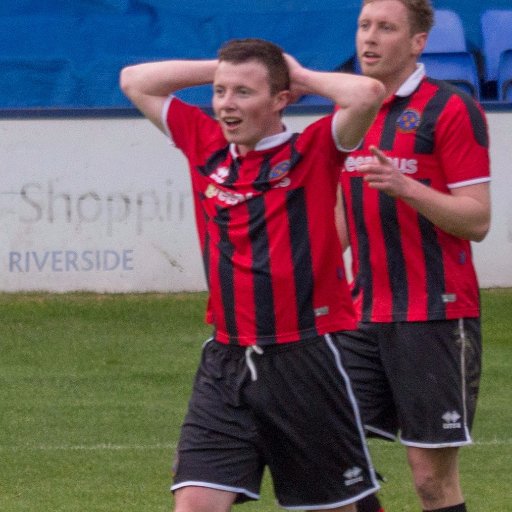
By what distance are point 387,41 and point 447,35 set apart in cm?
1002

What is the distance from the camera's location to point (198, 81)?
4.44 meters

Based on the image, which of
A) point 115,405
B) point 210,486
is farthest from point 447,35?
point 210,486

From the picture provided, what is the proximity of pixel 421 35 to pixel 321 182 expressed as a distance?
933mm

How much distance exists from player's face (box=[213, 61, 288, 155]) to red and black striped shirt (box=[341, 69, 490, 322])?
2.45 ft

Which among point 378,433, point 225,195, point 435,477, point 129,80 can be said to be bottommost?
point 435,477

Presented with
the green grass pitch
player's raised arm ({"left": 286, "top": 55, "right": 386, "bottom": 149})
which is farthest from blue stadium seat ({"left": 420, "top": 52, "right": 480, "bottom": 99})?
player's raised arm ({"left": 286, "top": 55, "right": 386, "bottom": 149})

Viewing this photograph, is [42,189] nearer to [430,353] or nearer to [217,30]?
[217,30]

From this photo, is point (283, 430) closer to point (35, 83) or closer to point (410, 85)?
point (410, 85)

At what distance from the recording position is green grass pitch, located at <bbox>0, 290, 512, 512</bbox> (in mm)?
6348

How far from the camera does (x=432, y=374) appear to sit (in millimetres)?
4812

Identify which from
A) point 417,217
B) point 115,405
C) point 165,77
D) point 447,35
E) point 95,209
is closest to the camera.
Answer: point 165,77

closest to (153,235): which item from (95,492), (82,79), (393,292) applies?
(82,79)

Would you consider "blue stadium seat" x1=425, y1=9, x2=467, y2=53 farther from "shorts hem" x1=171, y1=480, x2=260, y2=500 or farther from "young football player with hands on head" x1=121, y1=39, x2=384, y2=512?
"shorts hem" x1=171, y1=480, x2=260, y2=500

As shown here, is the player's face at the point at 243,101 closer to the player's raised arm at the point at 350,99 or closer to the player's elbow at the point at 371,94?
the player's raised arm at the point at 350,99
